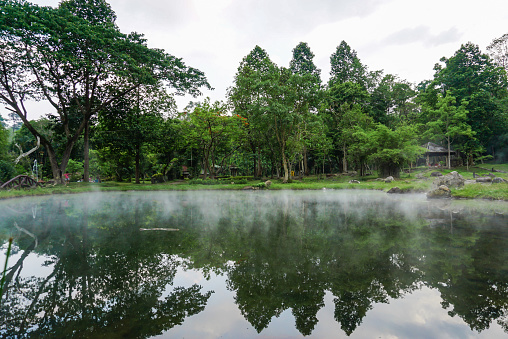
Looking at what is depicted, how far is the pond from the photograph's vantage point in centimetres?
211

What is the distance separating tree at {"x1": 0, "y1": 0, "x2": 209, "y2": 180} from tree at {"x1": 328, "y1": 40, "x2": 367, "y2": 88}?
2477cm

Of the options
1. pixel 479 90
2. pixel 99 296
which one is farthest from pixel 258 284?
pixel 479 90

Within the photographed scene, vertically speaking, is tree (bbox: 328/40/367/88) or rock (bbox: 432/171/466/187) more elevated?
tree (bbox: 328/40/367/88)

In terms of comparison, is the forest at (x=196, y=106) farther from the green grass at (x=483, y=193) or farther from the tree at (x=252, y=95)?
the green grass at (x=483, y=193)

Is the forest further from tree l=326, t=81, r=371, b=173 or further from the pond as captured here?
the pond

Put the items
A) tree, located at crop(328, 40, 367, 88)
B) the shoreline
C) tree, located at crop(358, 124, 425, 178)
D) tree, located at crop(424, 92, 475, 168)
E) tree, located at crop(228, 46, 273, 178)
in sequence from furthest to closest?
tree, located at crop(328, 40, 367, 88) < tree, located at crop(424, 92, 475, 168) < tree, located at crop(228, 46, 273, 178) < tree, located at crop(358, 124, 425, 178) < the shoreline

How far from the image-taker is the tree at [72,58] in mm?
13695

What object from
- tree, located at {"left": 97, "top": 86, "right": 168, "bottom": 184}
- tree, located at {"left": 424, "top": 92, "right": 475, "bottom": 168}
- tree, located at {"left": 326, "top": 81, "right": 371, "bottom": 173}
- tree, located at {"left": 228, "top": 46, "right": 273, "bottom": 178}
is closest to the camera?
tree, located at {"left": 97, "top": 86, "right": 168, "bottom": 184}

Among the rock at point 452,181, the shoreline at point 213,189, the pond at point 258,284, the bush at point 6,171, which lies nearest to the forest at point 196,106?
the bush at point 6,171

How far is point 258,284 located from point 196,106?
23638 millimetres

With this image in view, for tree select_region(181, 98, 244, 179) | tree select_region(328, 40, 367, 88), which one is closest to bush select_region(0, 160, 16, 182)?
tree select_region(181, 98, 244, 179)

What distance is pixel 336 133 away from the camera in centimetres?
2967

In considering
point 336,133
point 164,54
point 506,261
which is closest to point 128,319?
point 506,261

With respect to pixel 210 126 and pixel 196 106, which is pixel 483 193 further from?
pixel 196 106
